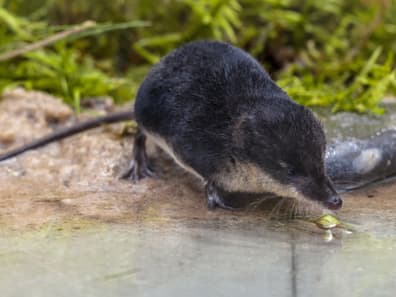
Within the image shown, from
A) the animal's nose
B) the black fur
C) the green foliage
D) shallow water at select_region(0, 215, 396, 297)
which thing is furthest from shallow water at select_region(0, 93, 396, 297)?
the green foliage

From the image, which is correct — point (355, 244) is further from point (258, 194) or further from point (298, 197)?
point (258, 194)

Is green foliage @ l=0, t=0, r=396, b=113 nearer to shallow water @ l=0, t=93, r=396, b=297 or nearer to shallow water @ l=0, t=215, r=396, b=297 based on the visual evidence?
shallow water @ l=0, t=93, r=396, b=297

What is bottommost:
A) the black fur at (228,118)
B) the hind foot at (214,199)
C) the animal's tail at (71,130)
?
the animal's tail at (71,130)

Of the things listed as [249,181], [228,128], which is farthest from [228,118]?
[249,181]

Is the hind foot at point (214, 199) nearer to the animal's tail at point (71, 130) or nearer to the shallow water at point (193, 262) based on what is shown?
the shallow water at point (193, 262)

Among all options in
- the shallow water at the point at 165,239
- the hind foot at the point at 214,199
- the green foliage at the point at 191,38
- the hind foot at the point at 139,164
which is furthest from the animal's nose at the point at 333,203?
the green foliage at the point at 191,38
